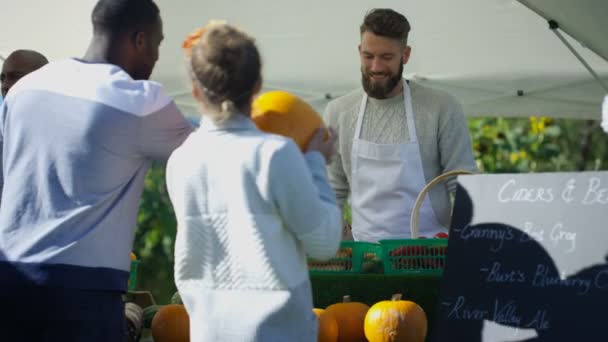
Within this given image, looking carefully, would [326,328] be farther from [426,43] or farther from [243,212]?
[426,43]

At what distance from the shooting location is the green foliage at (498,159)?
1004 cm

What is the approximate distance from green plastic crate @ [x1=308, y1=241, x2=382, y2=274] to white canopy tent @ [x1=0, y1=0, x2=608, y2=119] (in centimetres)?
157

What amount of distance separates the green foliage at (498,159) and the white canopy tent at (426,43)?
278 cm

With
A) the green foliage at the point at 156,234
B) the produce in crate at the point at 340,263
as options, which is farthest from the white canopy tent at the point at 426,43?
the green foliage at the point at 156,234

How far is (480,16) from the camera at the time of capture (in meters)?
5.32

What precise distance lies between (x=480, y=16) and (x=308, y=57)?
1.19 m

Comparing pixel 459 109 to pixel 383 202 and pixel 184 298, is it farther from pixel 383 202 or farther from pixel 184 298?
pixel 184 298

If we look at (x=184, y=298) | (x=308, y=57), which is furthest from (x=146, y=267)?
(x=184, y=298)

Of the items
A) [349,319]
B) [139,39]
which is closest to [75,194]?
[139,39]

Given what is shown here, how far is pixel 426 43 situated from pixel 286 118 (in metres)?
3.33

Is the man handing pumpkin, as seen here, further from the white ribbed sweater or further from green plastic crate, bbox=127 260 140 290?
green plastic crate, bbox=127 260 140 290

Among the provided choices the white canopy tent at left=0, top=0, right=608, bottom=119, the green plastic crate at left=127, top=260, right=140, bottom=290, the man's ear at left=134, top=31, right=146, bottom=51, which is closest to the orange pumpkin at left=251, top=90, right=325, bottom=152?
the man's ear at left=134, top=31, right=146, bottom=51

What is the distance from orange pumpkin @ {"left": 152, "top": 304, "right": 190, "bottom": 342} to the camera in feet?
10.7

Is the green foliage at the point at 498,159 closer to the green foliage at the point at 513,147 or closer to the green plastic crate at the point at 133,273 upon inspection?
the green foliage at the point at 513,147
